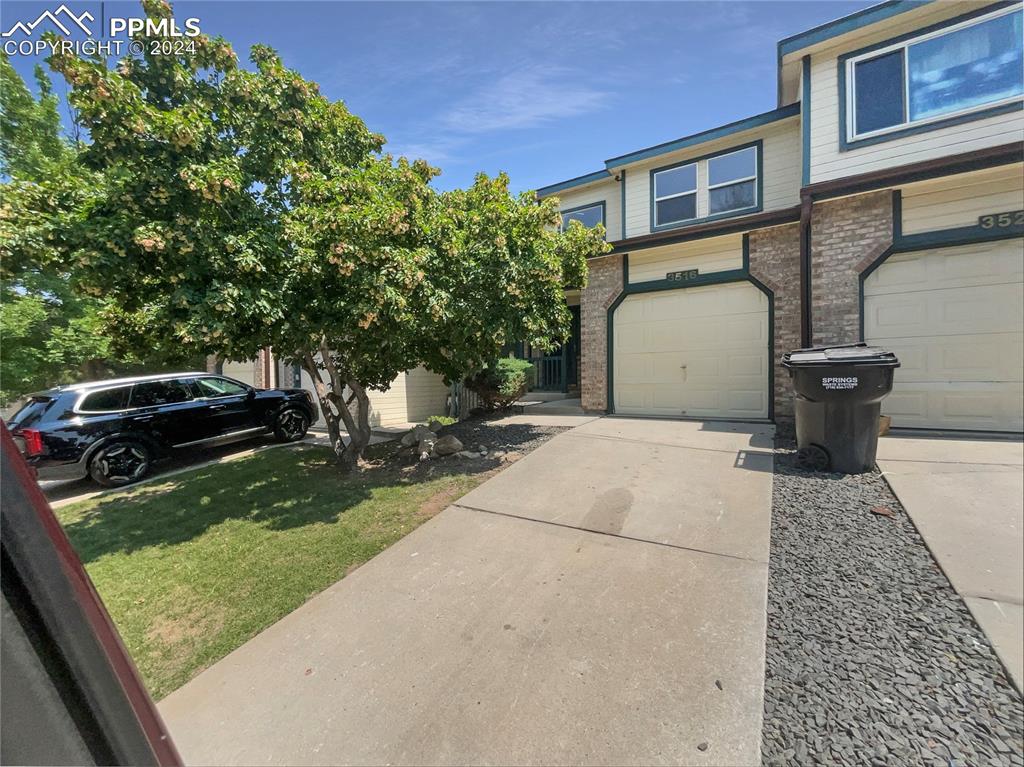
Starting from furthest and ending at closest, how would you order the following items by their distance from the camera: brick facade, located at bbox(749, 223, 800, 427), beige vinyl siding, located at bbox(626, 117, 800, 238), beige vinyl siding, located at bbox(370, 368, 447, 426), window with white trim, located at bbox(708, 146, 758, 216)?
beige vinyl siding, located at bbox(370, 368, 447, 426) < window with white trim, located at bbox(708, 146, 758, 216) < beige vinyl siding, located at bbox(626, 117, 800, 238) < brick facade, located at bbox(749, 223, 800, 427)

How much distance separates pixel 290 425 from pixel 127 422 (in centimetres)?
269

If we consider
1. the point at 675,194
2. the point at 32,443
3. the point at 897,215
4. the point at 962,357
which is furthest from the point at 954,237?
the point at 32,443

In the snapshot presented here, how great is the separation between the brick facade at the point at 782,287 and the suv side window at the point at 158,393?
1025 centimetres

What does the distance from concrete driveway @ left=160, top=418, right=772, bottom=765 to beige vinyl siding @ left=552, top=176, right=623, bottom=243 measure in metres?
7.52

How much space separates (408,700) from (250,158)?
5374 millimetres

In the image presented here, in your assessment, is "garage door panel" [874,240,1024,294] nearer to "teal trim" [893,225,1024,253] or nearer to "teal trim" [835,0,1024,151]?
"teal trim" [893,225,1024,253]

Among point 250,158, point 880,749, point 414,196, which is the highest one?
point 250,158

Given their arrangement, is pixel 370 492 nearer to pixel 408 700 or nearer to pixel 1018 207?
pixel 408 700

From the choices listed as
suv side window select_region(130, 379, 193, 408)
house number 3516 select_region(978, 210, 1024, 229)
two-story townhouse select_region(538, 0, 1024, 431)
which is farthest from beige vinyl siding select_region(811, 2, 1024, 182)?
suv side window select_region(130, 379, 193, 408)

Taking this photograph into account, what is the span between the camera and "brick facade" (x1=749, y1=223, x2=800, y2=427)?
7.37 metres

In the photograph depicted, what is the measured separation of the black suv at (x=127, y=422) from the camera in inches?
240

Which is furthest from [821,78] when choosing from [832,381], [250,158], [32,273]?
[32,273]

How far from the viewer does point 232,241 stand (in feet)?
13.5

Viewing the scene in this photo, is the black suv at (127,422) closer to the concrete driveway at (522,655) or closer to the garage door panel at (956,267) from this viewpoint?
the concrete driveway at (522,655)
